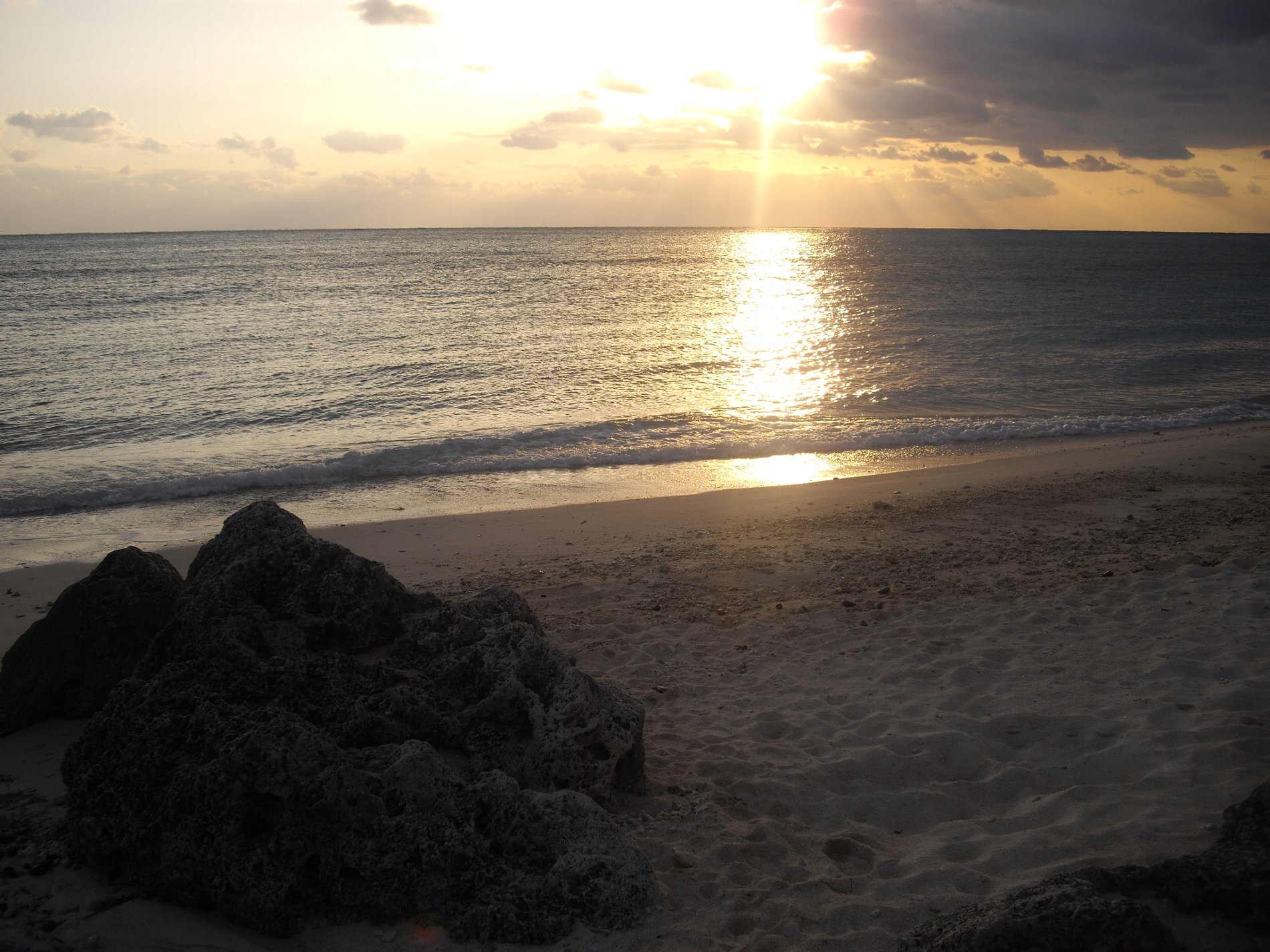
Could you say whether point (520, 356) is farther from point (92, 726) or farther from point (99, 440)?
point (92, 726)

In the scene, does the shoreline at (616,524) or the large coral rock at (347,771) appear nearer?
the large coral rock at (347,771)

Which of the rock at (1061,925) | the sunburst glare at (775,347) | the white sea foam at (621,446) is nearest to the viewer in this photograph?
the rock at (1061,925)

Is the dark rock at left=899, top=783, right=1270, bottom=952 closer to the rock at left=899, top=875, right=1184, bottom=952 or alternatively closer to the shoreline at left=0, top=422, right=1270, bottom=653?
the rock at left=899, top=875, right=1184, bottom=952

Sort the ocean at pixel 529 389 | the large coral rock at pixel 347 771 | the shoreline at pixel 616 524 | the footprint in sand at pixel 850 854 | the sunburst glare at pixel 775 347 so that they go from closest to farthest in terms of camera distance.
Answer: the large coral rock at pixel 347 771 < the footprint in sand at pixel 850 854 < the shoreline at pixel 616 524 < the ocean at pixel 529 389 < the sunburst glare at pixel 775 347

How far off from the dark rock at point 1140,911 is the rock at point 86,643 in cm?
438

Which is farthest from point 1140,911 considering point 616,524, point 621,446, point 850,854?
point 621,446

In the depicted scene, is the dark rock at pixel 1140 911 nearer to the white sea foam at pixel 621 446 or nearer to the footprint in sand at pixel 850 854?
the footprint in sand at pixel 850 854

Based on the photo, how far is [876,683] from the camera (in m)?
5.62

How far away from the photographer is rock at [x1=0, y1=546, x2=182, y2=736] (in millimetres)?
4508

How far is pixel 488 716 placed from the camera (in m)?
4.27

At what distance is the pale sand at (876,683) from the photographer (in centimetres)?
359

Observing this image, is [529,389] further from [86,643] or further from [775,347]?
[86,643]

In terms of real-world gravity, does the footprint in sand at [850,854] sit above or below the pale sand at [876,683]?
below

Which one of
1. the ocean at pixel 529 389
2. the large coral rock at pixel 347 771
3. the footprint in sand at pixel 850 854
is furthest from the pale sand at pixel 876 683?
the ocean at pixel 529 389
